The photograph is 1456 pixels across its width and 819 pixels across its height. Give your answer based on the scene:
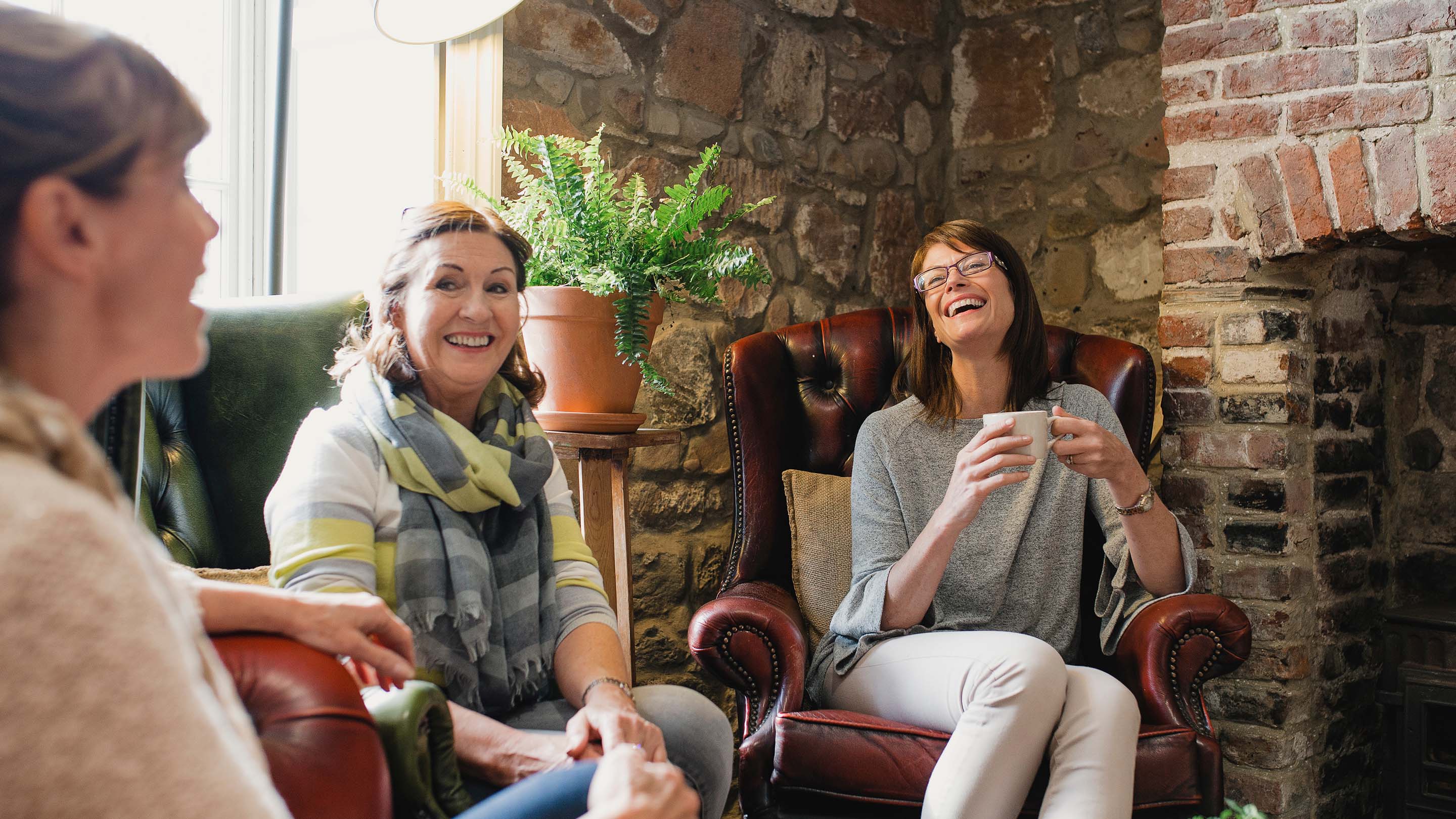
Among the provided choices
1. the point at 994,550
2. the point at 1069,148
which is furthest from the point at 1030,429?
the point at 1069,148

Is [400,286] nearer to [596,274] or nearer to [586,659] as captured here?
[596,274]

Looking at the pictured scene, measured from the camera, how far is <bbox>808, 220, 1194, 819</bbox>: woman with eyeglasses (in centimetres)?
155

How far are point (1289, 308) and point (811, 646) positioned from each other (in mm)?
1230

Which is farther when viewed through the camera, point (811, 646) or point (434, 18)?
point (811, 646)

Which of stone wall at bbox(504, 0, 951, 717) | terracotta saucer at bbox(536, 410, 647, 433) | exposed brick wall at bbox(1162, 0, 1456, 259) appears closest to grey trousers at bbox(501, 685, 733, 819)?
terracotta saucer at bbox(536, 410, 647, 433)

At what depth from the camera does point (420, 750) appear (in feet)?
3.31

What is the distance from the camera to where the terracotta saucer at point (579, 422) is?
187 cm

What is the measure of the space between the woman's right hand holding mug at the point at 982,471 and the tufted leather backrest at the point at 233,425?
95 centimetres

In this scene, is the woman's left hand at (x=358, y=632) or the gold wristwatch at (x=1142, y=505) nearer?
the woman's left hand at (x=358, y=632)

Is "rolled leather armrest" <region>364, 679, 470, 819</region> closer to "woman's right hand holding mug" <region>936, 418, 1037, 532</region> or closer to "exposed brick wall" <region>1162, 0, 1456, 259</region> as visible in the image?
"woman's right hand holding mug" <region>936, 418, 1037, 532</region>

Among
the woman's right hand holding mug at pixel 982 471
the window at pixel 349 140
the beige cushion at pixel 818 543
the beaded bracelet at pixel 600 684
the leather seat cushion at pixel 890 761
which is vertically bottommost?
the leather seat cushion at pixel 890 761

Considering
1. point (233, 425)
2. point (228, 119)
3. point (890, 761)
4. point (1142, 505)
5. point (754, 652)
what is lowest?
point (890, 761)

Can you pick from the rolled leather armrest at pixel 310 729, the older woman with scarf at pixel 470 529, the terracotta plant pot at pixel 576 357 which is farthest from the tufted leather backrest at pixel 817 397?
the rolled leather armrest at pixel 310 729

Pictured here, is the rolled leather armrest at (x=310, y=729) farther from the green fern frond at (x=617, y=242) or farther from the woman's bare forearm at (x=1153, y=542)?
the woman's bare forearm at (x=1153, y=542)
